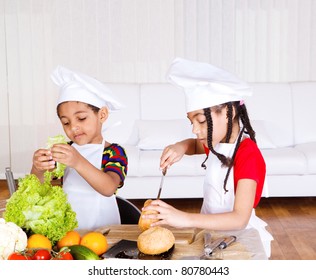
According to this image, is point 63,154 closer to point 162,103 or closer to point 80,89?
point 80,89

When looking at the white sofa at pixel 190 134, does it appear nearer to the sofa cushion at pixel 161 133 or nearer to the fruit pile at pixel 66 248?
the sofa cushion at pixel 161 133

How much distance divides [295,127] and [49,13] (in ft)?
9.29

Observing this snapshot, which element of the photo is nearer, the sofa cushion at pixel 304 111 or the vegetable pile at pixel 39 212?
the vegetable pile at pixel 39 212

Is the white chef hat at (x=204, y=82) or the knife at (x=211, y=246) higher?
the white chef hat at (x=204, y=82)

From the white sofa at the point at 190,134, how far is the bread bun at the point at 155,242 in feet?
9.85

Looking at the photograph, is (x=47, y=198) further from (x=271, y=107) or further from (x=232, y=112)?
(x=271, y=107)

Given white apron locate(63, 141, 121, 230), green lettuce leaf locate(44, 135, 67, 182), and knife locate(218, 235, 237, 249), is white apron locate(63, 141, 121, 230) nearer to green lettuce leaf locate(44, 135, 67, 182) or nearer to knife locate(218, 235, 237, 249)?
green lettuce leaf locate(44, 135, 67, 182)

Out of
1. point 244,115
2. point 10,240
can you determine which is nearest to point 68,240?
point 10,240

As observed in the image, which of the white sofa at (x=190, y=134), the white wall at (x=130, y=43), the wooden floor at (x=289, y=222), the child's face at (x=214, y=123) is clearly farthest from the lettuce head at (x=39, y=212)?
the white wall at (x=130, y=43)

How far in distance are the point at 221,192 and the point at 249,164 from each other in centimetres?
19

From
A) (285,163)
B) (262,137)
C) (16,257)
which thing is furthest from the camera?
(262,137)

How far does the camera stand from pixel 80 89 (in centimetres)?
193

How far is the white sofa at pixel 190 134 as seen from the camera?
176 inches

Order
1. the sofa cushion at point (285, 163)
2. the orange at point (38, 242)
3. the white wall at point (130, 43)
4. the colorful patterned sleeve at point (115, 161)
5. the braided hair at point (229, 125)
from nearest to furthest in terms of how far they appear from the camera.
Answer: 1. the orange at point (38, 242)
2. the braided hair at point (229, 125)
3. the colorful patterned sleeve at point (115, 161)
4. the sofa cushion at point (285, 163)
5. the white wall at point (130, 43)
